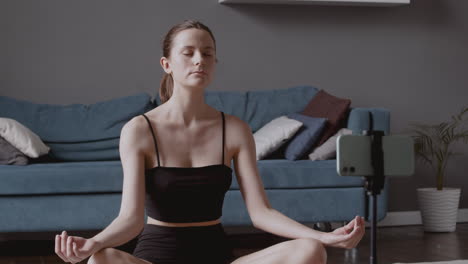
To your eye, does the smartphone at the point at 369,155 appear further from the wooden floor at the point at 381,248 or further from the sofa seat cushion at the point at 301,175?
the sofa seat cushion at the point at 301,175

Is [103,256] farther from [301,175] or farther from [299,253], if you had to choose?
[301,175]

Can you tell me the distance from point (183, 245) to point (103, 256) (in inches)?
9.8

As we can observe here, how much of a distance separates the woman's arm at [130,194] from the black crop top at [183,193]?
5cm

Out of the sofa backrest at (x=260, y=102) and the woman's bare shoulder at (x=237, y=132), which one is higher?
the woman's bare shoulder at (x=237, y=132)

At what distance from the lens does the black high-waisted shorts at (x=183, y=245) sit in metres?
1.66

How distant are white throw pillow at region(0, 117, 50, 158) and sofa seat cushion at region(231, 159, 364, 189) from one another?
1105 millimetres

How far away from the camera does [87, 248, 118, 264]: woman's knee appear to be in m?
1.47

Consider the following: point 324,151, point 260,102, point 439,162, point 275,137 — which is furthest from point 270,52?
point 439,162

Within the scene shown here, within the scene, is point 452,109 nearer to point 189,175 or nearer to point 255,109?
point 255,109

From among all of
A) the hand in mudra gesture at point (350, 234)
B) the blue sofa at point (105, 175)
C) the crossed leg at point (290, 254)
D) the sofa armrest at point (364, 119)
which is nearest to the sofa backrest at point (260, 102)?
the blue sofa at point (105, 175)

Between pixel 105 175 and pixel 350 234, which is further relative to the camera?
pixel 105 175

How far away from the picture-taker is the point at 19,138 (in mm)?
3750

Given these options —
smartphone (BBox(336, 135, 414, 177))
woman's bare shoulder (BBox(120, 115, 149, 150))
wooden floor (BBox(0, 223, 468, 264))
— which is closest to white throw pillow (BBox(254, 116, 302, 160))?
wooden floor (BBox(0, 223, 468, 264))

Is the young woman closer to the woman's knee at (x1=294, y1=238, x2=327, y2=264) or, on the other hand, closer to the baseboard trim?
the woman's knee at (x1=294, y1=238, x2=327, y2=264)
